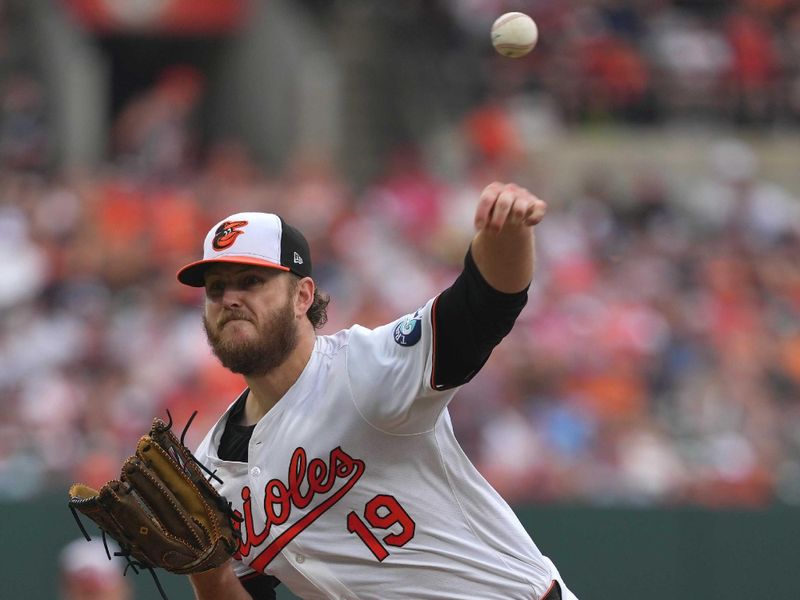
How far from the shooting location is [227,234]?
444 centimetres

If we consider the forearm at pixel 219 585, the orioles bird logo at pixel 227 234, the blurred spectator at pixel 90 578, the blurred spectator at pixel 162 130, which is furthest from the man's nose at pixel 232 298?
the blurred spectator at pixel 162 130

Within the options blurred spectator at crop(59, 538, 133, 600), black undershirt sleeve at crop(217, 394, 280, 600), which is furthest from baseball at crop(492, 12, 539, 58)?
blurred spectator at crop(59, 538, 133, 600)

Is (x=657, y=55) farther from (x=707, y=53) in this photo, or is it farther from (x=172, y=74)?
(x=172, y=74)

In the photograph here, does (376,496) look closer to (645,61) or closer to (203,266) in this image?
(203,266)

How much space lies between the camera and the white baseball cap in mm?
4375

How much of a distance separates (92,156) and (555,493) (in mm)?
6096

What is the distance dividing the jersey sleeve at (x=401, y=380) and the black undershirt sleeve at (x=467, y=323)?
0.10ft

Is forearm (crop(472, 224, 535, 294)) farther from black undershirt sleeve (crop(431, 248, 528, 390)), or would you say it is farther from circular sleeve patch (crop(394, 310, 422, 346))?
circular sleeve patch (crop(394, 310, 422, 346))

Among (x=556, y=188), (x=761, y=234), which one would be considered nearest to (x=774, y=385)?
(x=761, y=234)

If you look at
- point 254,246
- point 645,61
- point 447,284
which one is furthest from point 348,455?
point 645,61

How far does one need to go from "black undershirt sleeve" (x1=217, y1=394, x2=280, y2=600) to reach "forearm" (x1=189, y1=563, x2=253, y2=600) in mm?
114

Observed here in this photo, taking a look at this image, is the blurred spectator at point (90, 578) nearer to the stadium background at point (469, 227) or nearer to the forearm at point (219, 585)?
the stadium background at point (469, 227)

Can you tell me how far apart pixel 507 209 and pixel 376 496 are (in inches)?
38.8

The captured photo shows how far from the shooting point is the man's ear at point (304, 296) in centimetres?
451
